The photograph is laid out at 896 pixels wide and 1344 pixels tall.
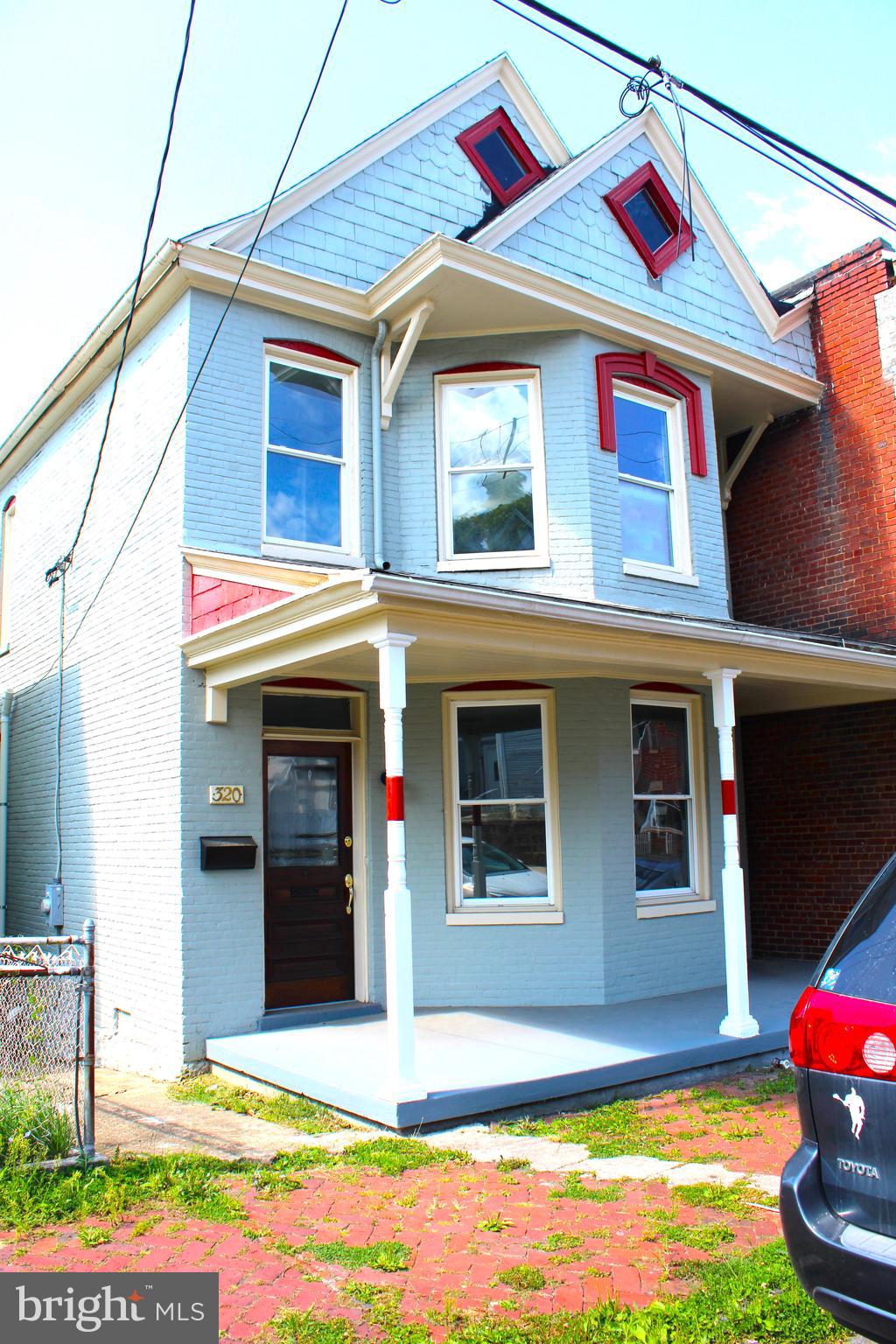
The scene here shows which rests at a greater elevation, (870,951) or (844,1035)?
(870,951)

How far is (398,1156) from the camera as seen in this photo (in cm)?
557

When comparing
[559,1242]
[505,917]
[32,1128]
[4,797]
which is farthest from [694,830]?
[4,797]

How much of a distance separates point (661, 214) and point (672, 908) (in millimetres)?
7017

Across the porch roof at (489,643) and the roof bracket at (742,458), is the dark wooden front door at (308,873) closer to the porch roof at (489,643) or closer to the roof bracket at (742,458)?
the porch roof at (489,643)

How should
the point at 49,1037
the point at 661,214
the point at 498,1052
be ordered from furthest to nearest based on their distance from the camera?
the point at 661,214, the point at 498,1052, the point at 49,1037

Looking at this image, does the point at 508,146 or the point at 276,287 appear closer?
the point at 276,287

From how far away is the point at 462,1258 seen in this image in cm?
429

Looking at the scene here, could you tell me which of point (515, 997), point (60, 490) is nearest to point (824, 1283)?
point (515, 997)

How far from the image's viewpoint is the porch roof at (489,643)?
253 inches

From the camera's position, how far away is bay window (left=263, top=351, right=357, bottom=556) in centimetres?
912

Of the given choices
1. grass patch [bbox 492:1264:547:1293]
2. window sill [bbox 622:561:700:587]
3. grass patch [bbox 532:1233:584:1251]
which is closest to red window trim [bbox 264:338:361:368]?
window sill [bbox 622:561:700:587]

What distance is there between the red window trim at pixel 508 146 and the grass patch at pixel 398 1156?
28.9 feet

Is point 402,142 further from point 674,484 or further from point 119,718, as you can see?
point 119,718

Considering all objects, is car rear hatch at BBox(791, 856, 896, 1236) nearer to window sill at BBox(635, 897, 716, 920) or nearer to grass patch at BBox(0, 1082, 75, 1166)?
grass patch at BBox(0, 1082, 75, 1166)
